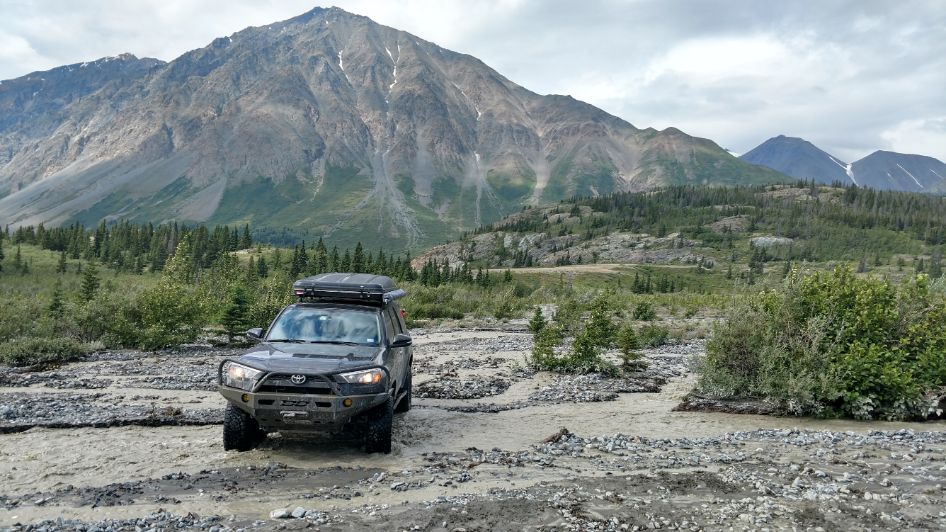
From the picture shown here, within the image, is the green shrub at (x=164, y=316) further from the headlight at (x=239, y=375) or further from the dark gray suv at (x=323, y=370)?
the headlight at (x=239, y=375)

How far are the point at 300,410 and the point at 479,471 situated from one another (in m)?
3.56

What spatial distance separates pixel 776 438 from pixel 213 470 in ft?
42.4

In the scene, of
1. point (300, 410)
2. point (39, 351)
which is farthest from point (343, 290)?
point (39, 351)

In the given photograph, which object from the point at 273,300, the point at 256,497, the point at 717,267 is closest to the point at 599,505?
the point at 256,497

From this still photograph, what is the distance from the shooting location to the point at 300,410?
34.9ft

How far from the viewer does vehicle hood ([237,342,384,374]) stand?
429 inches

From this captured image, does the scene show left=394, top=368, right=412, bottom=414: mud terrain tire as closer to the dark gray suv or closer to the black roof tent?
the dark gray suv

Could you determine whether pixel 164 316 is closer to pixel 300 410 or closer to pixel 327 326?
pixel 327 326

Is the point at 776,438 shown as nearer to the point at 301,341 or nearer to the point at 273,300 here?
the point at 301,341

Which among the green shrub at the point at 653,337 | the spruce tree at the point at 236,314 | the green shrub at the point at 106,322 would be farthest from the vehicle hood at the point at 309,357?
the green shrub at the point at 653,337

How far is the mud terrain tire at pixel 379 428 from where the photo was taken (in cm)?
1173

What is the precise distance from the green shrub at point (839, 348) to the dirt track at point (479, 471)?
0.93 metres

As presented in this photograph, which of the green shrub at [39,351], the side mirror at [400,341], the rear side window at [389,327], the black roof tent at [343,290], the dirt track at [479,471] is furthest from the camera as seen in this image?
the green shrub at [39,351]

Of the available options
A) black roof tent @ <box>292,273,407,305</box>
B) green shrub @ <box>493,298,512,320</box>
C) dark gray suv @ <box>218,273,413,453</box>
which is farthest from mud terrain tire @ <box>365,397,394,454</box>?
green shrub @ <box>493,298,512,320</box>
